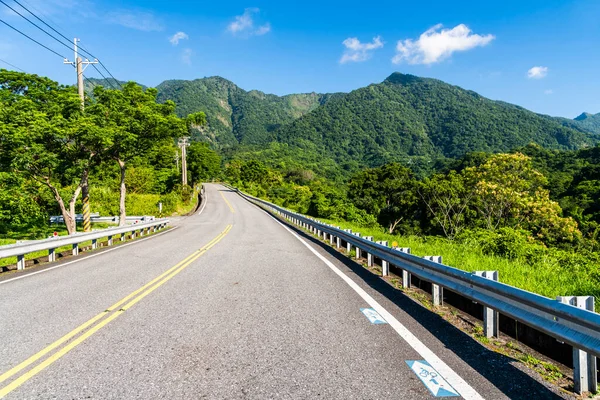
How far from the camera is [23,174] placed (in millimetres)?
21172

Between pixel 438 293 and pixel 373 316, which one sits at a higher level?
pixel 438 293

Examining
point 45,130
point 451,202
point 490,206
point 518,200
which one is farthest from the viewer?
point 451,202

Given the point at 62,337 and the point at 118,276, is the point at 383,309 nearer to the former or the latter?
the point at 62,337

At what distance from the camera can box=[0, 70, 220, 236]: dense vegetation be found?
19359 millimetres

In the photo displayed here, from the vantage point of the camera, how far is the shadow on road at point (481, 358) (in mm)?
3352

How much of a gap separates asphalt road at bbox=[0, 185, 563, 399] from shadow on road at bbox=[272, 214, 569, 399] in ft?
0.05

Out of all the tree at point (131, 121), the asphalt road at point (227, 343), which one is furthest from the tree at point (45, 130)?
the asphalt road at point (227, 343)

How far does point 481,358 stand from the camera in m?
4.08

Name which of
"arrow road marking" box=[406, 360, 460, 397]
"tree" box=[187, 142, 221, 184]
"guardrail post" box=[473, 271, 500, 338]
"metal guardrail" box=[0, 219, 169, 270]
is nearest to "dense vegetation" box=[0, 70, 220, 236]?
"metal guardrail" box=[0, 219, 169, 270]

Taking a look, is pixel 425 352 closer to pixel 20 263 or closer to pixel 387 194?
pixel 20 263

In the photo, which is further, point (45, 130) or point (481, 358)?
point (45, 130)

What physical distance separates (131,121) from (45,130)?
588cm

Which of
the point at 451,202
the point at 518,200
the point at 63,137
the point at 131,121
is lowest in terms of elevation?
the point at 451,202

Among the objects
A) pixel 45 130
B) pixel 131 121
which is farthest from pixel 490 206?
pixel 45 130
